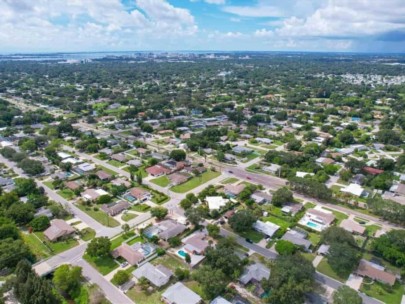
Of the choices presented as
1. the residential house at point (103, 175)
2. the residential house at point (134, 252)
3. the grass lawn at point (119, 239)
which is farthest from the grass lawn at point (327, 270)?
the residential house at point (103, 175)

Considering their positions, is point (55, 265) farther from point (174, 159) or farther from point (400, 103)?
point (400, 103)

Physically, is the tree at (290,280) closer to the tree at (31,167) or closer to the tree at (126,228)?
the tree at (126,228)

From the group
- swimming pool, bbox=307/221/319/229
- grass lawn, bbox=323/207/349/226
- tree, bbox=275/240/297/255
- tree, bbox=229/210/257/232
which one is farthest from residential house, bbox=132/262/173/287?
grass lawn, bbox=323/207/349/226

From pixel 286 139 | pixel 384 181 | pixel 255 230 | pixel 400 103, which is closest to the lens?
pixel 255 230

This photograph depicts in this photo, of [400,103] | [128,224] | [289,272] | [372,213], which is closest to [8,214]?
[128,224]

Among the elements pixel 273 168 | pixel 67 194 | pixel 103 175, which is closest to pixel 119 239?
pixel 67 194

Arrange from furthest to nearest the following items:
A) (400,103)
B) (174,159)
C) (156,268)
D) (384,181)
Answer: (400,103), (174,159), (384,181), (156,268)

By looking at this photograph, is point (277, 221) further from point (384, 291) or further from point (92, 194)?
→ point (92, 194)
